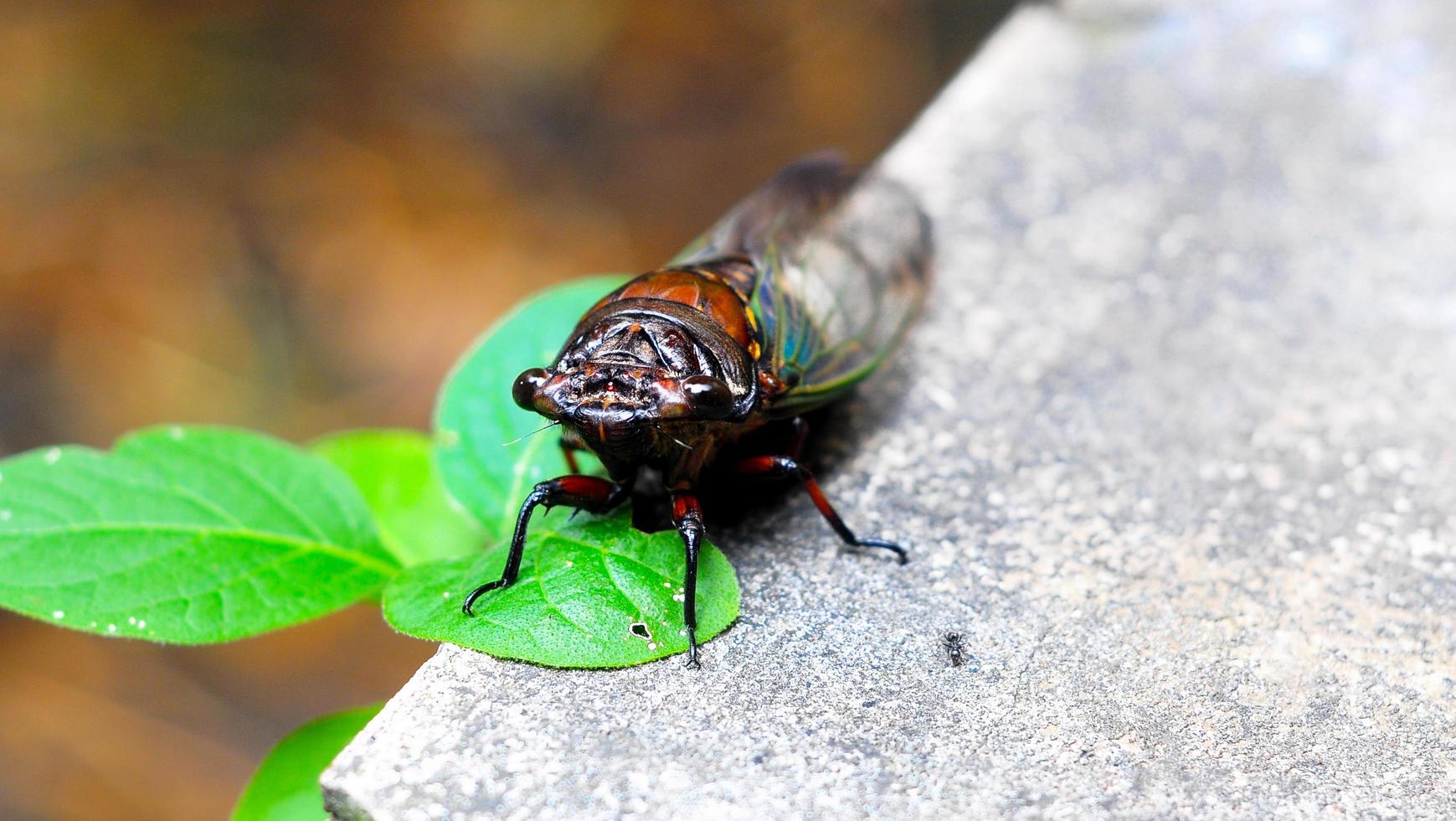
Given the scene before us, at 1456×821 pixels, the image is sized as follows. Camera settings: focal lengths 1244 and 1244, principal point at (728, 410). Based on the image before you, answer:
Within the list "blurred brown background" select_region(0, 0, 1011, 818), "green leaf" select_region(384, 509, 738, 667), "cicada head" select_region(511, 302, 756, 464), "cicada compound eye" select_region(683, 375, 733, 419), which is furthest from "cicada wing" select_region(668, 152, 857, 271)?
"blurred brown background" select_region(0, 0, 1011, 818)

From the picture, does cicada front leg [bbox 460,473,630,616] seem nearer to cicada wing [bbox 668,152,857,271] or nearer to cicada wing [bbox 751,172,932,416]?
cicada wing [bbox 751,172,932,416]

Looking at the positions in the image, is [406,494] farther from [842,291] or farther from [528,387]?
[842,291]

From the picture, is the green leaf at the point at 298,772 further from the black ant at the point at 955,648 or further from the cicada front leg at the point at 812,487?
the black ant at the point at 955,648

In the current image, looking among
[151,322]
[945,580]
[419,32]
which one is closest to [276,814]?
[945,580]

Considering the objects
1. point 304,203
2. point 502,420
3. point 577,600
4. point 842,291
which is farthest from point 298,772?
point 304,203

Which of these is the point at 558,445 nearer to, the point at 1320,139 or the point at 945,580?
the point at 945,580

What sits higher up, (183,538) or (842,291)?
(183,538)

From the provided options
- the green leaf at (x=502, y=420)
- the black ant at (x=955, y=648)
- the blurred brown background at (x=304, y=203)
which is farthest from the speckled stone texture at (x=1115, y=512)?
the blurred brown background at (x=304, y=203)
